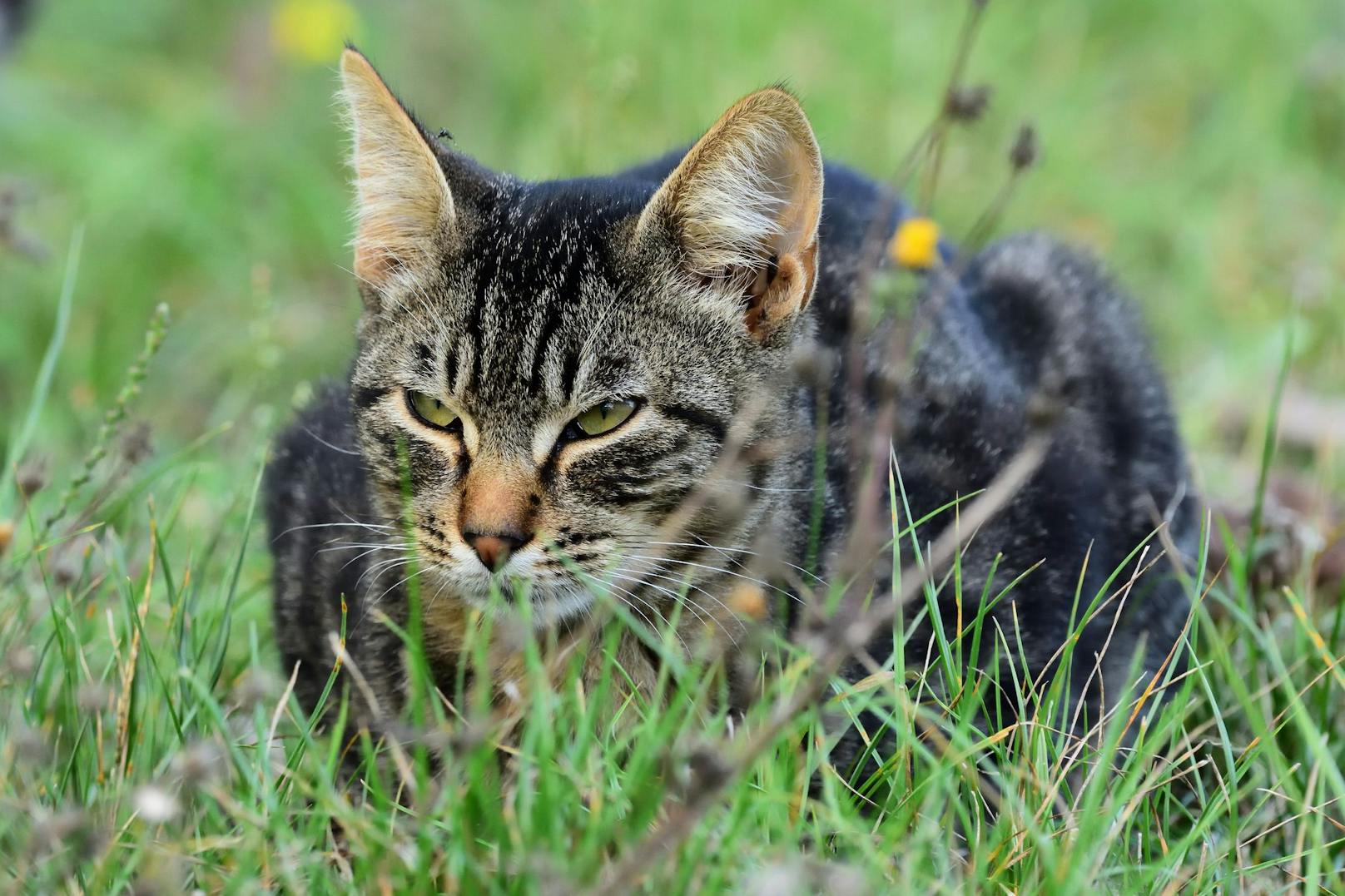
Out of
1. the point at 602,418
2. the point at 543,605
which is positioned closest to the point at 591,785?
the point at 543,605

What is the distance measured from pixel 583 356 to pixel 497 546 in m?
0.34

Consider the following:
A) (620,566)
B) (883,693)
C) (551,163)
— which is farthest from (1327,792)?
(551,163)

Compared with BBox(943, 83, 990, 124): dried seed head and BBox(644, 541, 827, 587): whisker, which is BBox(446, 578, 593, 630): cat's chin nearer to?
BBox(644, 541, 827, 587): whisker

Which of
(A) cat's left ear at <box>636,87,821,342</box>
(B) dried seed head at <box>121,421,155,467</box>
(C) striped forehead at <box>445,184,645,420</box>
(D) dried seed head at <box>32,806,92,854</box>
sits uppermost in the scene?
(A) cat's left ear at <box>636,87,821,342</box>

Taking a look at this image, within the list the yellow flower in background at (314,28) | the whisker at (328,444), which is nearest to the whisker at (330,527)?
the whisker at (328,444)

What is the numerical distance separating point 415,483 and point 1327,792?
1.70 meters

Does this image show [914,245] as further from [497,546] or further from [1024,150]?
[497,546]

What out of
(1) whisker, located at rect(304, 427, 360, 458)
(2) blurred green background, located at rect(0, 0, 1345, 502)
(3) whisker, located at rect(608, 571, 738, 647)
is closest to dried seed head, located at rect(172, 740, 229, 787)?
(3) whisker, located at rect(608, 571, 738, 647)

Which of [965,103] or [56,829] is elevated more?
[965,103]

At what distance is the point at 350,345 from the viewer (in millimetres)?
3533

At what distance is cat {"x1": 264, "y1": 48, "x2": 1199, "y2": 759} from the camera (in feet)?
7.52

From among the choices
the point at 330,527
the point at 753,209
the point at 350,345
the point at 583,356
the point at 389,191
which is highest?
the point at 753,209

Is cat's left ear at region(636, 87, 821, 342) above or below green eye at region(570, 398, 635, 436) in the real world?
above

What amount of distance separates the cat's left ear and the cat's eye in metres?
0.27
